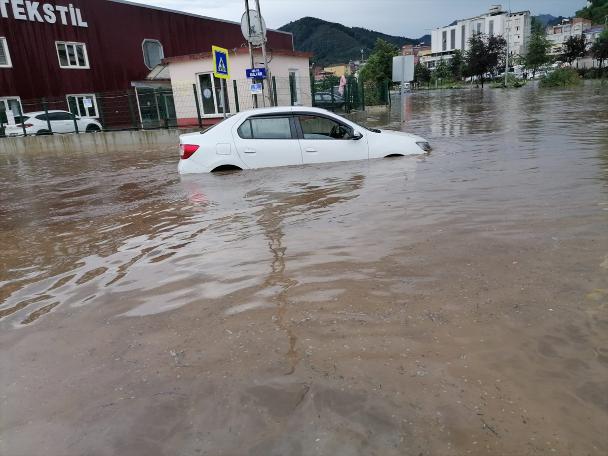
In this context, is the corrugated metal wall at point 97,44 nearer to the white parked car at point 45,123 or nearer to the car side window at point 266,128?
the white parked car at point 45,123

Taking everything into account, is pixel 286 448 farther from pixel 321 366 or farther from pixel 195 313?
pixel 195 313

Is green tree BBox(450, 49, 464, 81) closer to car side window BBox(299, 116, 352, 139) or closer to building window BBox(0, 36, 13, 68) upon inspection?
building window BBox(0, 36, 13, 68)

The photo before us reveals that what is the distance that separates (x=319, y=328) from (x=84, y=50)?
95.5 ft

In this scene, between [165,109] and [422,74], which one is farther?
[422,74]

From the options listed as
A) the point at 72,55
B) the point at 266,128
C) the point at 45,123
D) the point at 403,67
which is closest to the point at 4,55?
the point at 72,55

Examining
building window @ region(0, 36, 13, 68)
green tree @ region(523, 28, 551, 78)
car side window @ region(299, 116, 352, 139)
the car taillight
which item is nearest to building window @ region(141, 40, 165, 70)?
building window @ region(0, 36, 13, 68)

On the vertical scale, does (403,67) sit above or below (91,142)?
above

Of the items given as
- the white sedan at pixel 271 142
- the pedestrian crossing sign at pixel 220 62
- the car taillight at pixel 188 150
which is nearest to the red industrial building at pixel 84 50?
the pedestrian crossing sign at pixel 220 62

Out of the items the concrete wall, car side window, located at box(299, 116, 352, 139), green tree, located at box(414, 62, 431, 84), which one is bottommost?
the concrete wall

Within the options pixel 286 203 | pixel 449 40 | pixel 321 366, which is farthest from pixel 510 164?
pixel 449 40

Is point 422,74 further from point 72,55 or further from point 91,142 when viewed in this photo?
point 91,142

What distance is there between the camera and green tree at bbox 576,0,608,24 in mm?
120613

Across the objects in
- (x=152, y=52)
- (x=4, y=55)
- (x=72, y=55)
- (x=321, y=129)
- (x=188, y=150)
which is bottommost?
(x=188, y=150)

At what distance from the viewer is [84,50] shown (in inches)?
1057
